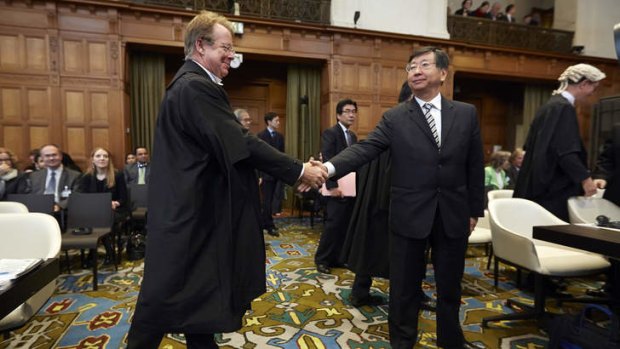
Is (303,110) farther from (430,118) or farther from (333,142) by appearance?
(430,118)

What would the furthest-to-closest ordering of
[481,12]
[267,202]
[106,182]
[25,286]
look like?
[481,12], [267,202], [106,182], [25,286]

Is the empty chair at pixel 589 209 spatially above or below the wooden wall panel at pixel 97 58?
below

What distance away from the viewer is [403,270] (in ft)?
6.41

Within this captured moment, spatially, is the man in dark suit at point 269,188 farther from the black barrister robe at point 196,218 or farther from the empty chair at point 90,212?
the black barrister robe at point 196,218

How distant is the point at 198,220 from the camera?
4.48ft

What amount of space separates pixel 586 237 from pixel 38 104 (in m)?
7.58

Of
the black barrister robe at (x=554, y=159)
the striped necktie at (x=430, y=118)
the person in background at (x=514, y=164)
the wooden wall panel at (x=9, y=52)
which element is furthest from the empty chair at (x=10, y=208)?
the person in background at (x=514, y=164)

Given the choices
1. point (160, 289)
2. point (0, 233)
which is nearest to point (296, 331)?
point (160, 289)

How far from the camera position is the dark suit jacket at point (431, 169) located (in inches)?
73.9

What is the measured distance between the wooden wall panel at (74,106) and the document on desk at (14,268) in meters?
5.67

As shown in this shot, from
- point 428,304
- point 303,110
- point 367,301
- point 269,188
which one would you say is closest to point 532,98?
point 303,110

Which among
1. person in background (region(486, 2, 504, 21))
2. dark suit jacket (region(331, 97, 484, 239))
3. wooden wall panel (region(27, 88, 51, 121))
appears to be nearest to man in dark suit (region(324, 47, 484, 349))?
dark suit jacket (region(331, 97, 484, 239))

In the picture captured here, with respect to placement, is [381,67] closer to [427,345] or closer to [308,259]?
[308,259]

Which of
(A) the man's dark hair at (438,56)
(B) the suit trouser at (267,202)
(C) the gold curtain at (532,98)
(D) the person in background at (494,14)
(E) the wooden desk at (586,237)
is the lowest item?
(B) the suit trouser at (267,202)
